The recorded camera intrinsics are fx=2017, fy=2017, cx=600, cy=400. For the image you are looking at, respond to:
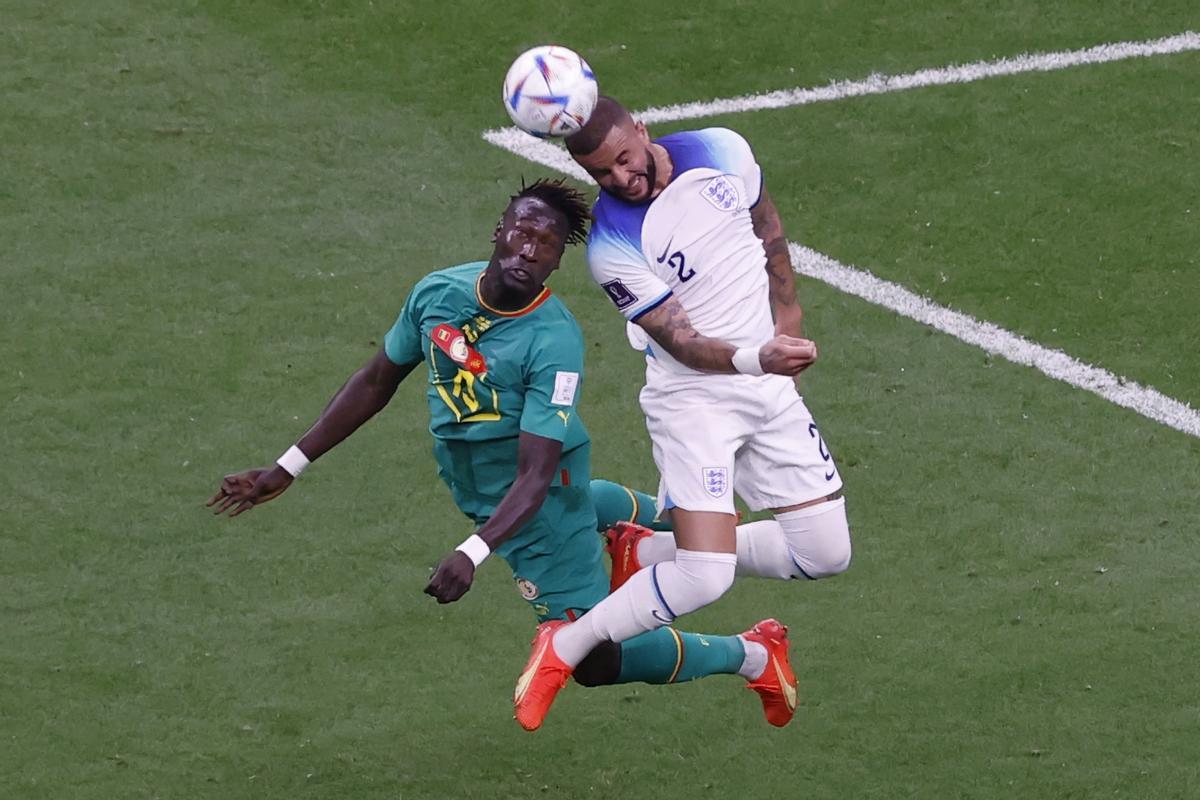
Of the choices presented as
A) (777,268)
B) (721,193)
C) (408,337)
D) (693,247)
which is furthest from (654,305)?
(408,337)

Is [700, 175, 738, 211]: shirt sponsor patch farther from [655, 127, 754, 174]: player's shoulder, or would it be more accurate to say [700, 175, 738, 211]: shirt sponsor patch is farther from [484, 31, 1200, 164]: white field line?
[484, 31, 1200, 164]: white field line

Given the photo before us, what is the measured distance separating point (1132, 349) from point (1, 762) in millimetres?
5551

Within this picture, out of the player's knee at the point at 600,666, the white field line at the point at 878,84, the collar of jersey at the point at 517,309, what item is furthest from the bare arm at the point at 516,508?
Result: the white field line at the point at 878,84

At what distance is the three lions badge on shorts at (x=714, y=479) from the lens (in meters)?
6.77

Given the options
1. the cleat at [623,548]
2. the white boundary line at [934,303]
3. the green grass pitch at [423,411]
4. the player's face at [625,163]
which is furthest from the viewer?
the white boundary line at [934,303]

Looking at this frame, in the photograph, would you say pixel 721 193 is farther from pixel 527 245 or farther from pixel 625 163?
pixel 527 245

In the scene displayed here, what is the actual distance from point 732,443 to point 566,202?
1011 millimetres

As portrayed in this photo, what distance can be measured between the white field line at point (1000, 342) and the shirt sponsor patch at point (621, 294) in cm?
345

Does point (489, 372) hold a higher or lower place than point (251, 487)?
higher

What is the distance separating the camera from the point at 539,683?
22.2 ft

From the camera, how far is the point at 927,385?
Result: 9.43 metres

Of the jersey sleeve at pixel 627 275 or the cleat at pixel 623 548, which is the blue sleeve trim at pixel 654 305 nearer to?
the jersey sleeve at pixel 627 275

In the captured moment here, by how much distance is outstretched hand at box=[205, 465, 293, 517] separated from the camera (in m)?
6.80

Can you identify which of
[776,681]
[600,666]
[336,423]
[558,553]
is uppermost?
[336,423]
